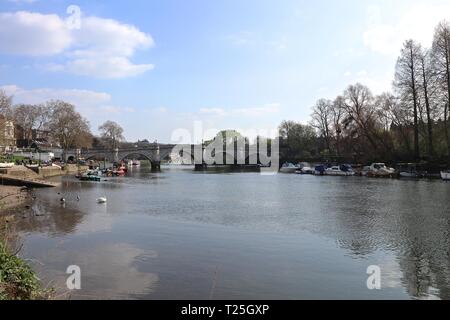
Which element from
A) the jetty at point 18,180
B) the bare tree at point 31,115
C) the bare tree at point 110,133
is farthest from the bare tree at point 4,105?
the bare tree at point 110,133

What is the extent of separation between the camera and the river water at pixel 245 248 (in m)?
13.8

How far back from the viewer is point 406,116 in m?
64.0

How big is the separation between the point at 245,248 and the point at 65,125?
291ft

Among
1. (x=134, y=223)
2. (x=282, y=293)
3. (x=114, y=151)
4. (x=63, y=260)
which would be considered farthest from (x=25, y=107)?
(x=282, y=293)

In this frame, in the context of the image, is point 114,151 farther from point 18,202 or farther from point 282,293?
point 282,293

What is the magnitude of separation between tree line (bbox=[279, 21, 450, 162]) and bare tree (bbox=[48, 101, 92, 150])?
58.1m

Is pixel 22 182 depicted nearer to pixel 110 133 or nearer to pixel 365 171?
pixel 365 171

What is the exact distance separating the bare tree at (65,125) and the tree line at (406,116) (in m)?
58.1

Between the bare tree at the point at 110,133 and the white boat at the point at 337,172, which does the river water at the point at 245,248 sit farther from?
the bare tree at the point at 110,133

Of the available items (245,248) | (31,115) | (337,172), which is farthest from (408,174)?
(31,115)

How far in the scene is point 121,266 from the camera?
16.6m

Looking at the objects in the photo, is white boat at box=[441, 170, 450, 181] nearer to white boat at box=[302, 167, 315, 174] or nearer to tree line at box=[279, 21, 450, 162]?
tree line at box=[279, 21, 450, 162]

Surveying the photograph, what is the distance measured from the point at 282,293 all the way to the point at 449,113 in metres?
52.9

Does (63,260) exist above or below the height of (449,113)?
below
